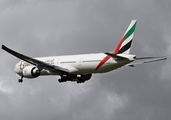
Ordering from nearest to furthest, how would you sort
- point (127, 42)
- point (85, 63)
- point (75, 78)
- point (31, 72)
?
1. point (127, 42)
2. point (85, 63)
3. point (31, 72)
4. point (75, 78)

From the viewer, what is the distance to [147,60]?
3907 inches

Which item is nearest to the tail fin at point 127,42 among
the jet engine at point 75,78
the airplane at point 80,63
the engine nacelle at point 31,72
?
the airplane at point 80,63

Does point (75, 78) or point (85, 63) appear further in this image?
point (75, 78)

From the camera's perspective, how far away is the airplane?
9250cm

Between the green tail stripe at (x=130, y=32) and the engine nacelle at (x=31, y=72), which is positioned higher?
the green tail stripe at (x=130, y=32)

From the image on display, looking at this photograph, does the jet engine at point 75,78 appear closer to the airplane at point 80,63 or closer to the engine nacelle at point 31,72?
the airplane at point 80,63

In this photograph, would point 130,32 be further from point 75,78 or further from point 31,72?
point 31,72

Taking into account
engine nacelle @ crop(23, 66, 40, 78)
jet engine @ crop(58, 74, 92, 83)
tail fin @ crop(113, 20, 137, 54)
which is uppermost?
tail fin @ crop(113, 20, 137, 54)

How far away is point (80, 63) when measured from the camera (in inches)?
3792

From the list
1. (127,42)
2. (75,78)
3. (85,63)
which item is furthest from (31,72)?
(127,42)

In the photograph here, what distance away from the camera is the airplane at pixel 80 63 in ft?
303

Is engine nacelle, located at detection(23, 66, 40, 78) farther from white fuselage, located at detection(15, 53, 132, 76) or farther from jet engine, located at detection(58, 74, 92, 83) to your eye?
jet engine, located at detection(58, 74, 92, 83)

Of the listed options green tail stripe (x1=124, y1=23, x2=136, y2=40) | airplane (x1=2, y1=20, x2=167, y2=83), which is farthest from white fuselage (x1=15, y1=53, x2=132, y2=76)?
green tail stripe (x1=124, y1=23, x2=136, y2=40)

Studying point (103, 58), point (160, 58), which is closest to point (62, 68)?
point (103, 58)
